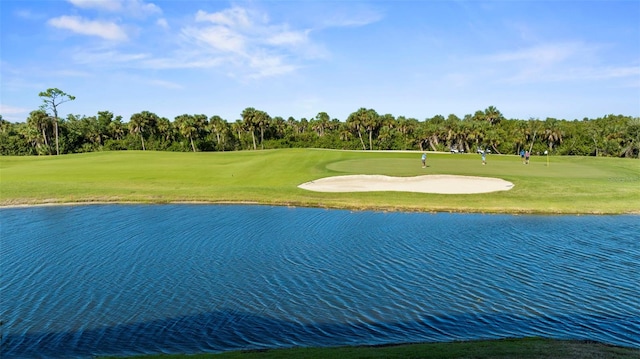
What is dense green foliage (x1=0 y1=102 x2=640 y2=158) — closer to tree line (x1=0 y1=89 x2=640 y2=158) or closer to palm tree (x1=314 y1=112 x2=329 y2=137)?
tree line (x1=0 y1=89 x2=640 y2=158)

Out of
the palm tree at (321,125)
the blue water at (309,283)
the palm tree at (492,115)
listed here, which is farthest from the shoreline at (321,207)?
the palm tree at (321,125)

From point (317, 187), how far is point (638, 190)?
24834 mm

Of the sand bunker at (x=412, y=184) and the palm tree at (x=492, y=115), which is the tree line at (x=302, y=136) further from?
the sand bunker at (x=412, y=184)

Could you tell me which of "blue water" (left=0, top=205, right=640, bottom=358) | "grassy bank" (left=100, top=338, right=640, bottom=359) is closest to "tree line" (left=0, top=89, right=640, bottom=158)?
"blue water" (left=0, top=205, right=640, bottom=358)

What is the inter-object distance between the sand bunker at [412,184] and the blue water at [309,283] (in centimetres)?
969

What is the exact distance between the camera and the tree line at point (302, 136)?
9606 centimetres

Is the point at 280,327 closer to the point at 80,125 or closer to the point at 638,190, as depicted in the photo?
the point at 638,190

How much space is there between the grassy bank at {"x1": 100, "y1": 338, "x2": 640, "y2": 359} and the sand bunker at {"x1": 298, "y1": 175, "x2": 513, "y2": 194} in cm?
2437

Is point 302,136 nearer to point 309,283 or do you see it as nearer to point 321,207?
point 321,207

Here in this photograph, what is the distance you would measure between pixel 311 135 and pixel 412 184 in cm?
8275

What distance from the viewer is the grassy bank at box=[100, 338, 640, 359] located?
879cm

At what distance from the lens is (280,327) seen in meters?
12.2

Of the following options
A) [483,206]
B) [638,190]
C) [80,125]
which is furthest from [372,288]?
[80,125]

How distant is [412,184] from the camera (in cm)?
3719
